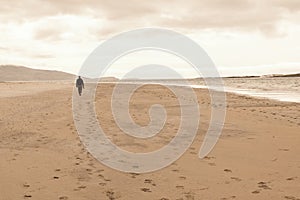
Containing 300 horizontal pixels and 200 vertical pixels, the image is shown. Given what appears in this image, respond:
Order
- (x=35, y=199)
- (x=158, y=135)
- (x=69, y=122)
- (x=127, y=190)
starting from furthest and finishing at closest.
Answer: (x=69, y=122)
(x=158, y=135)
(x=127, y=190)
(x=35, y=199)

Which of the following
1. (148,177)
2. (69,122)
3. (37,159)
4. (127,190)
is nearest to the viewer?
(127,190)

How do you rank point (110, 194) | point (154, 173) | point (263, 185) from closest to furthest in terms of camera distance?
1. point (110, 194)
2. point (263, 185)
3. point (154, 173)

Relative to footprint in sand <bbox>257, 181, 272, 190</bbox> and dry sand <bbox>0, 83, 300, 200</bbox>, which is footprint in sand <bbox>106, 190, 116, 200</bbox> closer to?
dry sand <bbox>0, 83, 300, 200</bbox>

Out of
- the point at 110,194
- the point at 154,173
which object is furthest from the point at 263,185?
the point at 110,194

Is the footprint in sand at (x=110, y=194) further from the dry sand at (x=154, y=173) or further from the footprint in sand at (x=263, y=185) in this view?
the footprint in sand at (x=263, y=185)

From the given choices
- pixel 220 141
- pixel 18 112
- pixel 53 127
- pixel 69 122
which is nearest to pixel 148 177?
pixel 220 141

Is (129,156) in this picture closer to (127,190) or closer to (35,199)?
(127,190)

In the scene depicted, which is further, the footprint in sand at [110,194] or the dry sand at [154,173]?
the dry sand at [154,173]

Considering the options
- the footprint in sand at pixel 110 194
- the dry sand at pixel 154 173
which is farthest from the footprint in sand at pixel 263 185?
the footprint in sand at pixel 110 194

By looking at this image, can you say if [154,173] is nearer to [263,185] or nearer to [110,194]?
[110,194]

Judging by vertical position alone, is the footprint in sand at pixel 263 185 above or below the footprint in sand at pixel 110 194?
above

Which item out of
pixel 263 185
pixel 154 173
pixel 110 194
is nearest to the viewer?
pixel 110 194

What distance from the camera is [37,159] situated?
8.91 m

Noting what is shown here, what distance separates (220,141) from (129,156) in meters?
3.25
